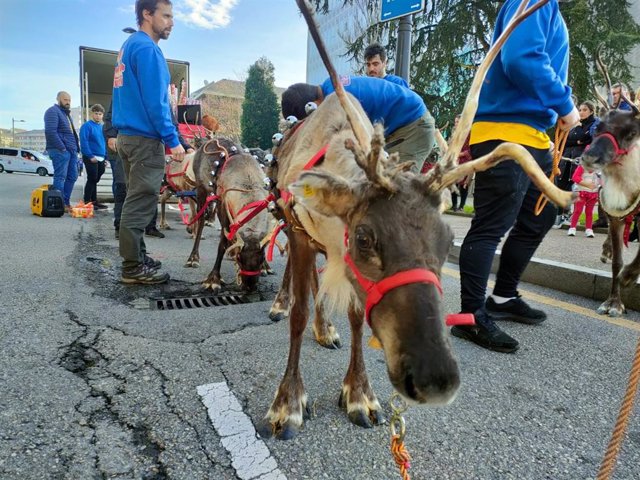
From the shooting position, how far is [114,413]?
2.12 metres

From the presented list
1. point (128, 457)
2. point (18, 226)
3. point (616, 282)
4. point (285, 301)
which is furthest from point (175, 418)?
point (18, 226)

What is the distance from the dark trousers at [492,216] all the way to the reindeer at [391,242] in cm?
148

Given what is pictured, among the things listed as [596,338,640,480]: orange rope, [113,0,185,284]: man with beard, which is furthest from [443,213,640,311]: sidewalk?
[113,0,185,284]: man with beard

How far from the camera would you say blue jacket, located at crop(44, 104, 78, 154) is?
913 centimetres

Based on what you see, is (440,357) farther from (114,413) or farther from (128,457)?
(114,413)

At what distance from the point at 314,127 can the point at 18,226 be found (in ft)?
22.9

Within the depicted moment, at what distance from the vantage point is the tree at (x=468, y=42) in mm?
14883

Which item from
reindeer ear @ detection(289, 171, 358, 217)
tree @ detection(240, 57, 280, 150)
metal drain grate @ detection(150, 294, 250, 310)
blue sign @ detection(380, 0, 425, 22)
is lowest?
metal drain grate @ detection(150, 294, 250, 310)

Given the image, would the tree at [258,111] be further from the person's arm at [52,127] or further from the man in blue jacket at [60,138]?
the person's arm at [52,127]

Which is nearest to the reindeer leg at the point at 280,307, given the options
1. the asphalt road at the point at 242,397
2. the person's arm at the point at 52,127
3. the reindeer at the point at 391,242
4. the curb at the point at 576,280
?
the asphalt road at the point at 242,397

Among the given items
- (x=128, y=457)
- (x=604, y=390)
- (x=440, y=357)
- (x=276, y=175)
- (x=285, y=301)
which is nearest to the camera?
(x=440, y=357)

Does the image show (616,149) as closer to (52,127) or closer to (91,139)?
(52,127)

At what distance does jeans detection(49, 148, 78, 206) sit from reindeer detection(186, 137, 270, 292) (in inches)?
206

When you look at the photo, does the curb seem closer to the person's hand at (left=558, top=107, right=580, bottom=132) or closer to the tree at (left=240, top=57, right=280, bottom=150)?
the person's hand at (left=558, top=107, right=580, bottom=132)
